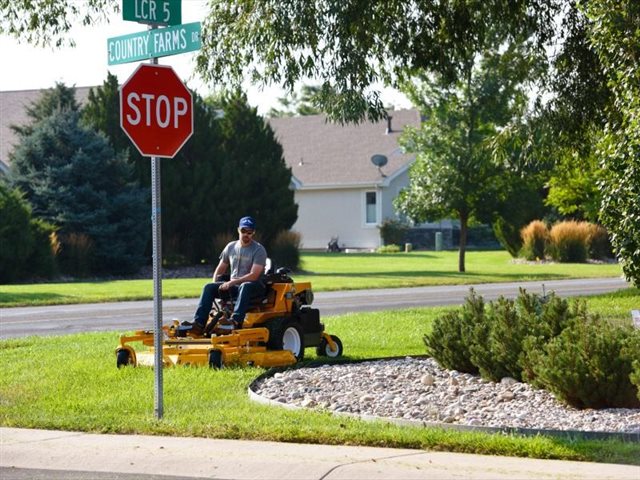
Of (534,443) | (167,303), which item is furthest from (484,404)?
(167,303)

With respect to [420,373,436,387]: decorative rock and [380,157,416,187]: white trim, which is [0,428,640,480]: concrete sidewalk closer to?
[420,373,436,387]: decorative rock

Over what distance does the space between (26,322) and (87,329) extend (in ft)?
6.70

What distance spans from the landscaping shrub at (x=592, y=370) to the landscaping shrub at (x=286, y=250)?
1190 inches

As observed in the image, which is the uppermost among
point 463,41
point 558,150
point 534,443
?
point 463,41

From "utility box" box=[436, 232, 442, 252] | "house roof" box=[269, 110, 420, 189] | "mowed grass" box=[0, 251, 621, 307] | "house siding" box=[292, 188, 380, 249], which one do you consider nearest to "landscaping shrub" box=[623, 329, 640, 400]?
"mowed grass" box=[0, 251, 621, 307]

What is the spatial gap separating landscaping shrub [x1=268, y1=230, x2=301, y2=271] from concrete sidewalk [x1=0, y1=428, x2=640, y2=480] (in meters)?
31.3

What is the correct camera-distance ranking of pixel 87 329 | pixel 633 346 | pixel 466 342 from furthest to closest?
pixel 87 329 < pixel 466 342 < pixel 633 346

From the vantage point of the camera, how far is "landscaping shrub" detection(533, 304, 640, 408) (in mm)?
10383

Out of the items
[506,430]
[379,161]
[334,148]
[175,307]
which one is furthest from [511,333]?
[334,148]

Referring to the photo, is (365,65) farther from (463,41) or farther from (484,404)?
(484,404)

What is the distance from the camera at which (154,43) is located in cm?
1033

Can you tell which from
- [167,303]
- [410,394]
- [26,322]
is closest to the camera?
[410,394]

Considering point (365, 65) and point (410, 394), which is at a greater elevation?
point (365, 65)

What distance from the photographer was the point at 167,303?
26.3 meters
